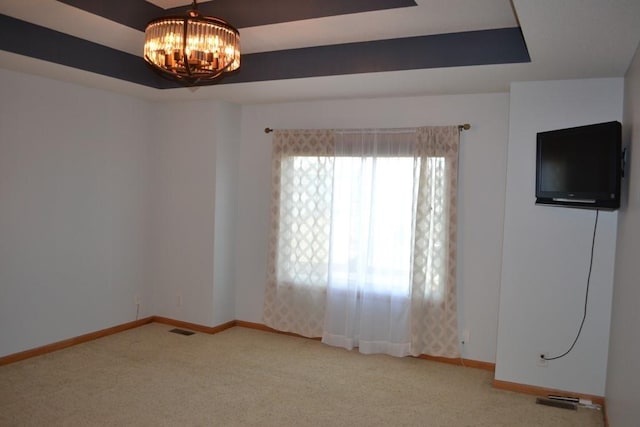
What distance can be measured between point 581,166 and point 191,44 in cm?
247

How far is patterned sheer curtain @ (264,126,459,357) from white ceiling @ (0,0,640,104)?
529 mm

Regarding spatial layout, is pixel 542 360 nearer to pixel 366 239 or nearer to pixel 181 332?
pixel 366 239

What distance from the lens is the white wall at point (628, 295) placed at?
93.0 inches

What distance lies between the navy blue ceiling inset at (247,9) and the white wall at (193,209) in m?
1.62

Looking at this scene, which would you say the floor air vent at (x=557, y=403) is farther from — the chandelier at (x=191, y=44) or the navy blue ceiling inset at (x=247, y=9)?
the chandelier at (x=191, y=44)

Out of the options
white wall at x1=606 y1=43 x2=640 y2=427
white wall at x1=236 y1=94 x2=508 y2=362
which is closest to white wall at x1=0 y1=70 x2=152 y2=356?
white wall at x1=236 y1=94 x2=508 y2=362

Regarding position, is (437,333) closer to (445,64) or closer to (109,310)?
(445,64)

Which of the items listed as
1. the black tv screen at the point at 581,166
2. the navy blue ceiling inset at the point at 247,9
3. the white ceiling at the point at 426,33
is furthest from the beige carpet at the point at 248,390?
the navy blue ceiling inset at the point at 247,9

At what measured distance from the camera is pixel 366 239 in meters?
4.43

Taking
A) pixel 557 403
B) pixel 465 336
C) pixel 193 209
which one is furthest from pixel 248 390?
pixel 557 403

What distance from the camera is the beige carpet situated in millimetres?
3158

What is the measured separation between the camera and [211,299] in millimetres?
4906

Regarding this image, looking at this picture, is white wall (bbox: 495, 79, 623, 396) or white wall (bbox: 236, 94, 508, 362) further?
white wall (bbox: 236, 94, 508, 362)

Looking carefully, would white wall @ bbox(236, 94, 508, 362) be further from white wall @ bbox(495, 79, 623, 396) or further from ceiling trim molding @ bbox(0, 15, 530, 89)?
ceiling trim molding @ bbox(0, 15, 530, 89)
